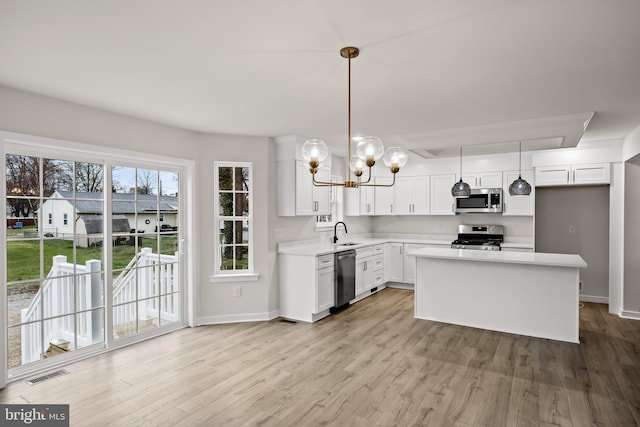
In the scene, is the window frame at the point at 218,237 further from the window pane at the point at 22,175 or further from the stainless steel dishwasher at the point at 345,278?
the window pane at the point at 22,175

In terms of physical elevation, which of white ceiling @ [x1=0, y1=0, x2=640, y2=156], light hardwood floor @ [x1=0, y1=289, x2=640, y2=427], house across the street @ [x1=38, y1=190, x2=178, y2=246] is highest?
white ceiling @ [x1=0, y1=0, x2=640, y2=156]

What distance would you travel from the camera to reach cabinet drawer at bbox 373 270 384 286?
21.1ft

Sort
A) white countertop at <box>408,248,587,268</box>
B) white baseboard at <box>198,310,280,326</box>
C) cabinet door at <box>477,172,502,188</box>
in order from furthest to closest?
cabinet door at <box>477,172,502,188</box>, white baseboard at <box>198,310,280,326</box>, white countertop at <box>408,248,587,268</box>

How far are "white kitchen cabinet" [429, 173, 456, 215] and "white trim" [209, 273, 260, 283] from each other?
3.62 meters

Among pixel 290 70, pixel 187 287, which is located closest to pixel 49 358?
pixel 187 287

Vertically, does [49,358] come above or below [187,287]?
below

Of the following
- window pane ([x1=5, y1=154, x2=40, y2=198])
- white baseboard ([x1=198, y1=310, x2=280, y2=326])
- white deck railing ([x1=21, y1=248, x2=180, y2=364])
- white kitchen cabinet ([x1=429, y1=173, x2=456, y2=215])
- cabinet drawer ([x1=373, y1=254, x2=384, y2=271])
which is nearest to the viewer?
window pane ([x1=5, y1=154, x2=40, y2=198])

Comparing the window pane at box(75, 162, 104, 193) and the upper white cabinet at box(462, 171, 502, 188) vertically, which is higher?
the upper white cabinet at box(462, 171, 502, 188)

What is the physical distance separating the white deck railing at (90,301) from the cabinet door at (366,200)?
3688mm

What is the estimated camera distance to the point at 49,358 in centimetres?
340

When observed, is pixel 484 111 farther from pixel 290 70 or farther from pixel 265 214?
pixel 265 214

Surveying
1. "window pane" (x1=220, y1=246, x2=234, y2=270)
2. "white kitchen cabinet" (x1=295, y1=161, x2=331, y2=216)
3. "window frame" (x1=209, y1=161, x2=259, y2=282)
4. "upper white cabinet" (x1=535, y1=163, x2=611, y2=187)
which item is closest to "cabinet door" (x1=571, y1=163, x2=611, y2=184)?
"upper white cabinet" (x1=535, y1=163, x2=611, y2=187)

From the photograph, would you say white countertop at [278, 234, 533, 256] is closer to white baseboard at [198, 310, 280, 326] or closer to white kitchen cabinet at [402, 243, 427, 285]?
white kitchen cabinet at [402, 243, 427, 285]

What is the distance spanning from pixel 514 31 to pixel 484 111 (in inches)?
68.3
